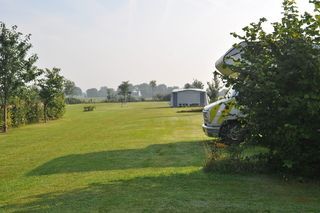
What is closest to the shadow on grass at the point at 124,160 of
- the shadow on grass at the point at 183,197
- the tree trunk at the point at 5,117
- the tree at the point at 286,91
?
the shadow on grass at the point at 183,197

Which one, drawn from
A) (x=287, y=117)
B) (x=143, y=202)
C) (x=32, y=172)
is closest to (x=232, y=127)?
(x=287, y=117)

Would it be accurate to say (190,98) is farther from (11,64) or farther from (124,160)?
(124,160)

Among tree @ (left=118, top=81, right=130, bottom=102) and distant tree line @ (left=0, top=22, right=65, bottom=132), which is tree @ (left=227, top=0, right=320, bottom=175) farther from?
tree @ (left=118, top=81, right=130, bottom=102)

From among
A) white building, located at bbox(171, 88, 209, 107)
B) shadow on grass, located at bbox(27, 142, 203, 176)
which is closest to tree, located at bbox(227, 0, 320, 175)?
shadow on grass, located at bbox(27, 142, 203, 176)

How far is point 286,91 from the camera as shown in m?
7.46

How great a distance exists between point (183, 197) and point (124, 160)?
13.3 feet

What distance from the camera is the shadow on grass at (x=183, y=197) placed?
229 inches

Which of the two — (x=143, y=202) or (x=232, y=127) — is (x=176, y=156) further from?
(x=143, y=202)

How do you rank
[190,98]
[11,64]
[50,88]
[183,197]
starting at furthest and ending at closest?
1. [190,98]
2. [50,88]
3. [11,64]
4. [183,197]

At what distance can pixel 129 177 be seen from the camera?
7996mm

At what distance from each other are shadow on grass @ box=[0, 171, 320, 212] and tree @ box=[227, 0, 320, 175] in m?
0.64

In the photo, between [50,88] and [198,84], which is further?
[198,84]

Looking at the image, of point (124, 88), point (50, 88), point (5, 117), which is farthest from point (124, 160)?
point (124, 88)

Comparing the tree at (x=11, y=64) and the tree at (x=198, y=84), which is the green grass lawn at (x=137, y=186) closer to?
the tree at (x=11, y=64)
